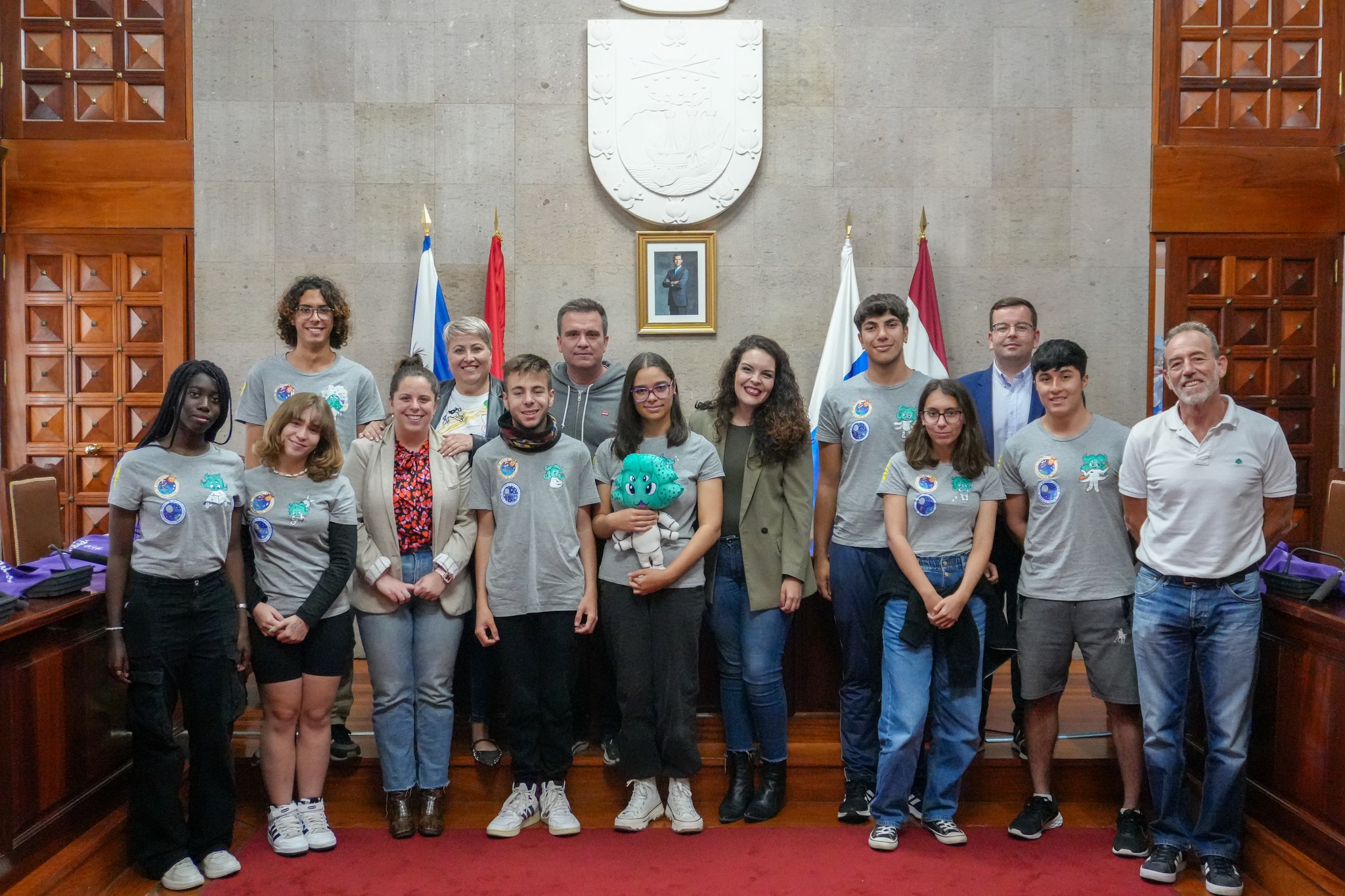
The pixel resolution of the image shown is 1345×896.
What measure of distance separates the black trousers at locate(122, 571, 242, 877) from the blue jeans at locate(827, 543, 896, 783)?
6.38ft

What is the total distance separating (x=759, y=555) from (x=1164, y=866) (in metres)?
1.52

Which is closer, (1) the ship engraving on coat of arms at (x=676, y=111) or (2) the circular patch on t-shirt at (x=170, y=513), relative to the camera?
(2) the circular patch on t-shirt at (x=170, y=513)

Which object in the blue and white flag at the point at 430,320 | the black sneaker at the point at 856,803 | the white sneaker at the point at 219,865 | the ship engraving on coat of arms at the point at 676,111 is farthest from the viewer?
the ship engraving on coat of arms at the point at 676,111

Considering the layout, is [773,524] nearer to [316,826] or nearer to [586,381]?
[586,381]

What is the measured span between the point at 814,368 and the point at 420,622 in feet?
9.24

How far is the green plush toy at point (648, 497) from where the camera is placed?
306cm

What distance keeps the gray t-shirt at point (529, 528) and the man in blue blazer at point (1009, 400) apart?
150 cm

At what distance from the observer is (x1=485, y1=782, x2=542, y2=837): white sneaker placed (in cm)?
316

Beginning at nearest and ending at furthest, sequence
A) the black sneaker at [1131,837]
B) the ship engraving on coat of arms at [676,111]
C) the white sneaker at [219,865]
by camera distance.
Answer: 1. the white sneaker at [219,865]
2. the black sneaker at [1131,837]
3. the ship engraving on coat of arms at [676,111]

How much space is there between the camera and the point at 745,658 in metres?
3.21

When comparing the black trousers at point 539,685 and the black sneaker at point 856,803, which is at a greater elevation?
the black trousers at point 539,685

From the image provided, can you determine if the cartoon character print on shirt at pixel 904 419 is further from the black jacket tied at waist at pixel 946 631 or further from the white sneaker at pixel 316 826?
the white sneaker at pixel 316 826

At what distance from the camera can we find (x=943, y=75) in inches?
204

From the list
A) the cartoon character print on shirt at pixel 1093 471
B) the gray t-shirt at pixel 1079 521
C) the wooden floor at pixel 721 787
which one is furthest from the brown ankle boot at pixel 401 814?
the cartoon character print on shirt at pixel 1093 471
